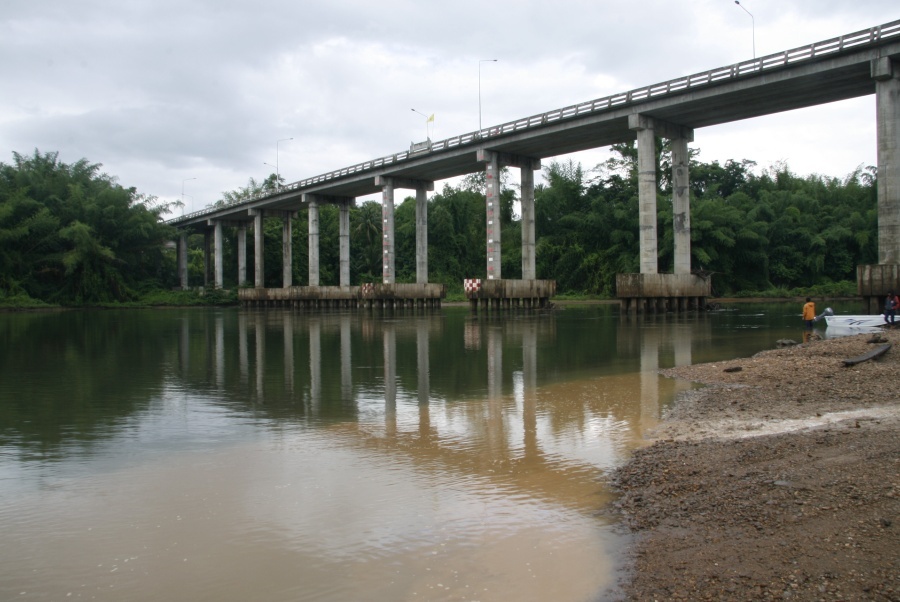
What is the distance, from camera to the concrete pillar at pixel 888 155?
29.1 m

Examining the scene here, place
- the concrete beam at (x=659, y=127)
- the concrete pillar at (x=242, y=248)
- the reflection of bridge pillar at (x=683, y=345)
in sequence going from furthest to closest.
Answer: the concrete pillar at (x=242, y=248), the concrete beam at (x=659, y=127), the reflection of bridge pillar at (x=683, y=345)

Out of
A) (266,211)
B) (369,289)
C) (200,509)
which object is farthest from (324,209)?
(200,509)

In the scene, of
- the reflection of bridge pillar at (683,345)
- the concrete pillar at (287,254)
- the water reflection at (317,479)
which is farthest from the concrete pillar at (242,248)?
the water reflection at (317,479)

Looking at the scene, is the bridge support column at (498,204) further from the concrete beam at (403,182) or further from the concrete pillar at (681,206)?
the concrete pillar at (681,206)

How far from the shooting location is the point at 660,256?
66938 millimetres

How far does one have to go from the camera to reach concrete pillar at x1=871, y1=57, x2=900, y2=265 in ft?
95.5

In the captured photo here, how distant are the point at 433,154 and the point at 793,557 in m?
50.9

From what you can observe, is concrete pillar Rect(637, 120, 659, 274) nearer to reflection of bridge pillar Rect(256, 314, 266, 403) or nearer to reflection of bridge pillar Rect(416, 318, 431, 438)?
reflection of bridge pillar Rect(416, 318, 431, 438)

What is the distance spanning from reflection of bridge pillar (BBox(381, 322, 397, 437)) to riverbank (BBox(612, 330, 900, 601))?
3.70 meters

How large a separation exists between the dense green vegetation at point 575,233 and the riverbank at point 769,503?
5820 centimetres

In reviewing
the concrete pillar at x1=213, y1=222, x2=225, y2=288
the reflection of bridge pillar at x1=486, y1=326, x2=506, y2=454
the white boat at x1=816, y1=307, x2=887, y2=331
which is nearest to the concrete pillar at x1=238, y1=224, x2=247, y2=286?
the concrete pillar at x1=213, y1=222, x2=225, y2=288

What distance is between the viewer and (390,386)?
14.0 m

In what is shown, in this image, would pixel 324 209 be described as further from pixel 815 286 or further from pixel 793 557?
pixel 793 557

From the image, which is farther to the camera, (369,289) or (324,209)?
(324,209)
